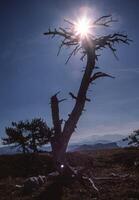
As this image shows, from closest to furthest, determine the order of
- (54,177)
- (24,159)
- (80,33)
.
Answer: (54,177) → (80,33) → (24,159)

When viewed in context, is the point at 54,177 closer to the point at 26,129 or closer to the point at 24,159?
the point at 24,159

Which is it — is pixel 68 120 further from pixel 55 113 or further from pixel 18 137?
pixel 18 137

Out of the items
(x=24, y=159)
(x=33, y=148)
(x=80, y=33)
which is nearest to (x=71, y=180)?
(x=80, y=33)

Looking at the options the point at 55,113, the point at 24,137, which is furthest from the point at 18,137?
the point at 55,113

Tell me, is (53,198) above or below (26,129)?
below

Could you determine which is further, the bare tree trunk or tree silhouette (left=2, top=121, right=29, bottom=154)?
tree silhouette (left=2, top=121, right=29, bottom=154)

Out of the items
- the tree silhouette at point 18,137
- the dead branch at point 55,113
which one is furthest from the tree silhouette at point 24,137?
the dead branch at point 55,113

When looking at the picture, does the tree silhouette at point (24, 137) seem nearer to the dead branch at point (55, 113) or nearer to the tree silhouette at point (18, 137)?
the tree silhouette at point (18, 137)

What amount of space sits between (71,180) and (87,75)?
573 centimetres

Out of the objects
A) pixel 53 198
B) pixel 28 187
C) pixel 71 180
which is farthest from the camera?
pixel 71 180

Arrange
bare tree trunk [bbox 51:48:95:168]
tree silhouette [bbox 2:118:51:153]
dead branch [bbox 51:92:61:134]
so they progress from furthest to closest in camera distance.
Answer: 1. tree silhouette [bbox 2:118:51:153]
2. dead branch [bbox 51:92:61:134]
3. bare tree trunk [bbox 51:48:95:168]

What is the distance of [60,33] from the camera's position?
19.0 meters

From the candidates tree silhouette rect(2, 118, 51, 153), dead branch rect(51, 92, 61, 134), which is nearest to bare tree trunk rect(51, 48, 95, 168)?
dead branch rect(51, 92, 61, 134)

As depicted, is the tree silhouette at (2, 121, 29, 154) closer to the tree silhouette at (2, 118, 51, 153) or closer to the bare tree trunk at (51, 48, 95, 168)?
the tree silhouette at (2, 118, 51, 153)
